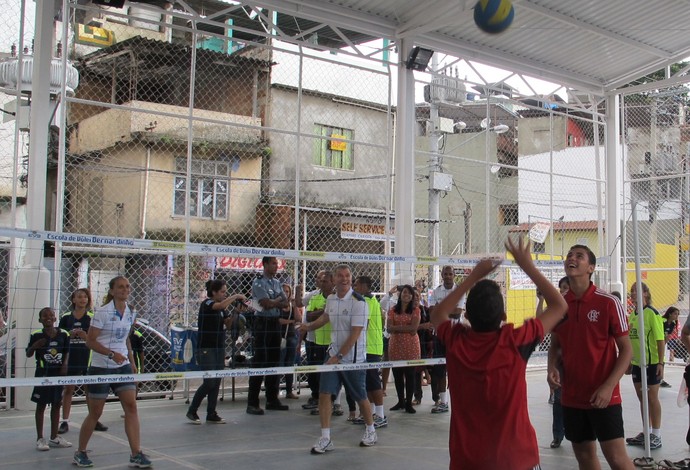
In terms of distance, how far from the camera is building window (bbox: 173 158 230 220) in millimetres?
20531

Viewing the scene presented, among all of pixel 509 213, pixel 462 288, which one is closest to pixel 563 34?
pixel 462 288

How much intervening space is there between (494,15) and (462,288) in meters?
7.15

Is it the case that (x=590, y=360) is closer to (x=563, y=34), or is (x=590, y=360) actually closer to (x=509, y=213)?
(x=563, y=34)

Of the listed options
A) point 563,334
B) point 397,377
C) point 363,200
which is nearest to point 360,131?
point 363,200

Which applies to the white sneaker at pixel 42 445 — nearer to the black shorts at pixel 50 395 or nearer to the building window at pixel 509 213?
the black shorts at pixel 50 395

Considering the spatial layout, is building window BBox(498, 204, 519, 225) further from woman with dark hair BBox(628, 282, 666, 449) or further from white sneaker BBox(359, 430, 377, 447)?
white sneaker BBox(359, 430, 377, 447)

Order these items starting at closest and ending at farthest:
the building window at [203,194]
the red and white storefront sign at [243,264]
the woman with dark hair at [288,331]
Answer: the woman with dark hair at [288,331], the red and white storefront sign at [243,264], the building window at [203,194]

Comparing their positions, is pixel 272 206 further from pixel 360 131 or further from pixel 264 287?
pixel 264 287

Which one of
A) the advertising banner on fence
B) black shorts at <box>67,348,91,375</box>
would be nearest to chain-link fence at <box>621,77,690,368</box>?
the advertising banner on fence

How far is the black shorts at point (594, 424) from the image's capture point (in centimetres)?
498

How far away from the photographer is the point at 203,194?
20.9 metres

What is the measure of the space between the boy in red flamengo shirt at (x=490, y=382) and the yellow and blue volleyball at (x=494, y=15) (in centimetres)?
701

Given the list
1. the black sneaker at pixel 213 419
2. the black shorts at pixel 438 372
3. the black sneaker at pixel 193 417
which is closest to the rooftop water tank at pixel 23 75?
the black sneaker at pixel 193 417

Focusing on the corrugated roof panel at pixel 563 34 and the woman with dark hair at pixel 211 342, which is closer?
the woman with dark hair at pixel 211 342
